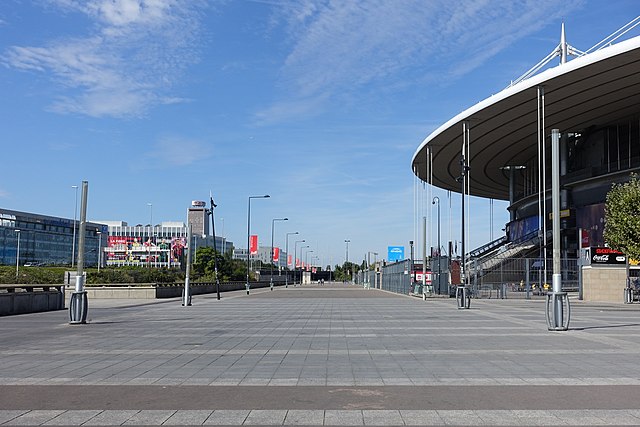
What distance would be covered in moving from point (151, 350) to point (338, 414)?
7475 millimetres

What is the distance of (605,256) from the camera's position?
42094 millimetres

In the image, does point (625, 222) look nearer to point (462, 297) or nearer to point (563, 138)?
point (462, 297)

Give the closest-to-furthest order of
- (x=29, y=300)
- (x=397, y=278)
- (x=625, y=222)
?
1. (x=29, y=300)
2. (x=625, y=222)
3. (x=397, y=278)

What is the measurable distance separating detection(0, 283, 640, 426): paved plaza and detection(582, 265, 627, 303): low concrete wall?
80.5 feet

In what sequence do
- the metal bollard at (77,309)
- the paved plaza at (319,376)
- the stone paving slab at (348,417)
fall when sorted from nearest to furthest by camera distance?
the stone paving slab at (348,417)
the paved plaza at (319,376)
the metal bollard at (77,309)

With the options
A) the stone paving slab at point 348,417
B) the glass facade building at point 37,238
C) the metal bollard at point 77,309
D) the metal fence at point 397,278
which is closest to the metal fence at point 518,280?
the metal fence at point 397,278

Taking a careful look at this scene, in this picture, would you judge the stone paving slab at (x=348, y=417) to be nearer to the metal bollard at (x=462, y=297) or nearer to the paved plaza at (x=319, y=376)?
the paved plaza at (x=319, y=376)

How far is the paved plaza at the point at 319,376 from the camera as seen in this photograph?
765 cm

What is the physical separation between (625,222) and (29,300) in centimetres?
3244

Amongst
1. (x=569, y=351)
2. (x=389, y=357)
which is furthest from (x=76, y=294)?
(x=569, y=351)

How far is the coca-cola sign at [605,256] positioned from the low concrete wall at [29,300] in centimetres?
3260

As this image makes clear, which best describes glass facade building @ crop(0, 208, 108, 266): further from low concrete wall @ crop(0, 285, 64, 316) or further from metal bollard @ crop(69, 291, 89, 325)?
metal bollard @ crop(69, 291, 89, 325)

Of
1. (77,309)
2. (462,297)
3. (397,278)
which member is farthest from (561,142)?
(77,309)

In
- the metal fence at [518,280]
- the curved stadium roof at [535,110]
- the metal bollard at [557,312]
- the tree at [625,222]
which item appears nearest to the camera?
A: the metal bollard at [557,312]
